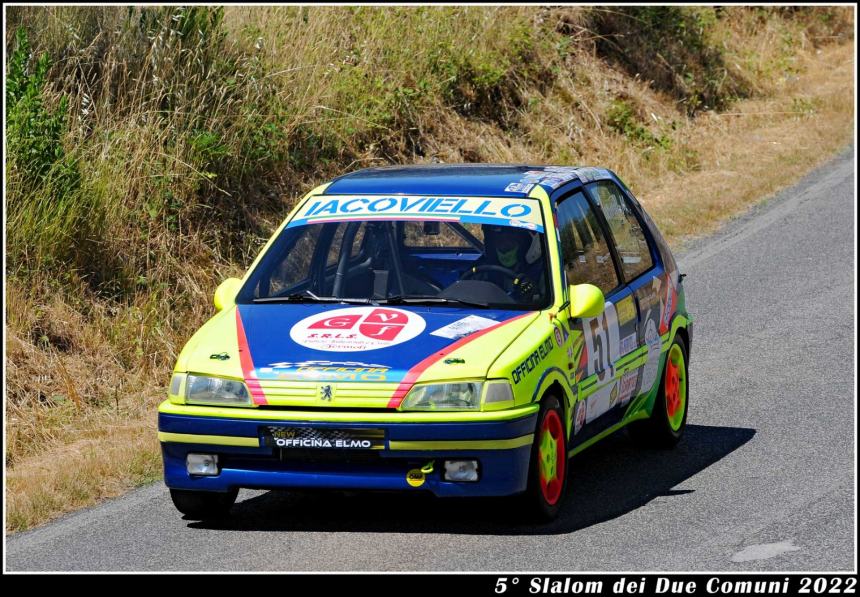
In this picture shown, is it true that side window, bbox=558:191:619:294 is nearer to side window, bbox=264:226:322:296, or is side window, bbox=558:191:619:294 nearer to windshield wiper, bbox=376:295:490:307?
windshield wiper, bbox=376:295:490:307

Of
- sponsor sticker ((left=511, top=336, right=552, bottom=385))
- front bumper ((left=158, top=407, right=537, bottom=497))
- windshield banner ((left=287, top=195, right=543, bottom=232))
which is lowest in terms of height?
front bumper ((left=158, top=407, right=537, bottom=497))

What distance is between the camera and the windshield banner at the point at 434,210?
7.66 metres

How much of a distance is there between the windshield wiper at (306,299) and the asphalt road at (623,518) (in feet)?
3.26

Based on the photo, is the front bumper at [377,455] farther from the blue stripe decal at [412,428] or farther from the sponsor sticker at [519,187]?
the sponsor sticker at [519,187]

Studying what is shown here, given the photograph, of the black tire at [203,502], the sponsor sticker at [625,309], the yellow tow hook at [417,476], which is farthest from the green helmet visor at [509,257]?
the black tire at [203,502]

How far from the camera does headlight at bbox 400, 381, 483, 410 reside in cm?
648

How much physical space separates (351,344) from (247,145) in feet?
22.6

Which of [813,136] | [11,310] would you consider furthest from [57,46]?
[813,136]

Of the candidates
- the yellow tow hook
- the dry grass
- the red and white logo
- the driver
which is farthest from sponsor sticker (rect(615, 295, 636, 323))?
the dry grass

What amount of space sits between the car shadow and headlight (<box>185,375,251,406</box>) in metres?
0.62

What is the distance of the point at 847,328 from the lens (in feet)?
37.8

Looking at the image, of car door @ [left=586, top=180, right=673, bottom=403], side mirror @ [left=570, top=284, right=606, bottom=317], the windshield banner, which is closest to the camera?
side mirror @ [left=570, top=284, right=606, bottom=317]

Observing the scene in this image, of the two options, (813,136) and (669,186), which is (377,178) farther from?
(813,136)

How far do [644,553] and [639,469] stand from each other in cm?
169
